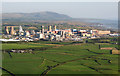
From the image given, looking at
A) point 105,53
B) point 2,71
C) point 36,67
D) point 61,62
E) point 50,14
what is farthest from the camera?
point 50,14

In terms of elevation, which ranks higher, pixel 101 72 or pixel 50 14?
pixel 50 14

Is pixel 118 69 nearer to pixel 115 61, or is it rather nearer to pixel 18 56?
pixel 115 61

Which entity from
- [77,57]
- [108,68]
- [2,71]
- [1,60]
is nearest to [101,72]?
[108,68]

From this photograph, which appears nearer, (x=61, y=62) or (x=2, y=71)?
(x=2, y=71)

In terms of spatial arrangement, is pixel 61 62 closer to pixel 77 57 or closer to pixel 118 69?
pixel 77 57

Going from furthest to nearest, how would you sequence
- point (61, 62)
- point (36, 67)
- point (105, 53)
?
point (105, 53) → point (61, 62) → point (36, 67)

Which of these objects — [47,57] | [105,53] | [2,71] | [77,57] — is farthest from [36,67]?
[105,53]

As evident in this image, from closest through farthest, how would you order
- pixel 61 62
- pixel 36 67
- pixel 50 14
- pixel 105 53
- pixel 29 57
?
pixel 36 67 → pixel 61 62 → pixel 29 57 → pixel 105 53 → pixel 50 14

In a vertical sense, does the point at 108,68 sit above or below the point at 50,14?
below

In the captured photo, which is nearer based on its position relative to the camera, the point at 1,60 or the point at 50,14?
the point at 1,60
